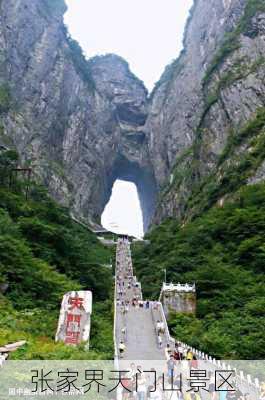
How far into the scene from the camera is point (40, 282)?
18.1 m

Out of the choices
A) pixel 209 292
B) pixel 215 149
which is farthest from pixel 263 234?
pixel 215 149

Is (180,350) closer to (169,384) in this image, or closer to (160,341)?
(160,341)

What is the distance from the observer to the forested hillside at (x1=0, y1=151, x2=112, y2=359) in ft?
39.5

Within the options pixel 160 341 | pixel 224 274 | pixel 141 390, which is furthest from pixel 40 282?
pixel 141 390

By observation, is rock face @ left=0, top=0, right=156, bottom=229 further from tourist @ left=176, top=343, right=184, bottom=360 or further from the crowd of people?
the crowd of people

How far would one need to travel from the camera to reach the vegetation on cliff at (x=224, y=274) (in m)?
16.1

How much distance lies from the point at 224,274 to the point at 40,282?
8.76 metres

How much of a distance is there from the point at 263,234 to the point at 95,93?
55392 mm

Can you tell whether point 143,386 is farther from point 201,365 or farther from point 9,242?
point 9,242

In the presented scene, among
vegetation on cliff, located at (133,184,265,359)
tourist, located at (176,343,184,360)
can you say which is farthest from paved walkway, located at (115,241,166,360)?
vegetation on cliff, located at (133,184,265,359)

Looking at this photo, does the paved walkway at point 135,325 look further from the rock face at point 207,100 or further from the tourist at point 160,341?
the rock face at point 207,100

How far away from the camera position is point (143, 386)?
8.49m

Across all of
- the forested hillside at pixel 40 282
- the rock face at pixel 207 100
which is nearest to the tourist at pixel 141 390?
the forested hillside at pixel 40 282

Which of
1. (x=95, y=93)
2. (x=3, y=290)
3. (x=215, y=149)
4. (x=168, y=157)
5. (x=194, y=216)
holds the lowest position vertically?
(x=3, y=290)
